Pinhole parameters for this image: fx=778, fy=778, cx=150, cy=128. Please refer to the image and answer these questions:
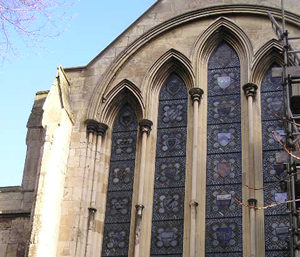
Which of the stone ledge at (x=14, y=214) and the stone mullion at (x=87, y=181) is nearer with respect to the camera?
the stone mullion at (x=87, y=181)

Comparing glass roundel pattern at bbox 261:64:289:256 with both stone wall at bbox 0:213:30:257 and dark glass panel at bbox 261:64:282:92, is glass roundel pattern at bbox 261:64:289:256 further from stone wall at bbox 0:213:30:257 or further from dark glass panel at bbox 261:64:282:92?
stone wall at bbox 0:213:30:257

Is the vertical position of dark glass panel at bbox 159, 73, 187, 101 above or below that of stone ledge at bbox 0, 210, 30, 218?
above

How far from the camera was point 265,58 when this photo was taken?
15414 mm

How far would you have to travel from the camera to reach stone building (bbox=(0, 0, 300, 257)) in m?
14.0

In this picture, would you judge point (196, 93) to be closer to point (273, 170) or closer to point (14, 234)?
point (273, 170)

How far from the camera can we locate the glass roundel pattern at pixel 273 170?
13561 mm

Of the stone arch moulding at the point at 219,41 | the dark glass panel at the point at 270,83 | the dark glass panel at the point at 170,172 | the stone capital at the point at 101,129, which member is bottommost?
the dark glass panel at the point at 170,172

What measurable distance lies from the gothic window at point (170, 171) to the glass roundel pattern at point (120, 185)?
1.81 ft

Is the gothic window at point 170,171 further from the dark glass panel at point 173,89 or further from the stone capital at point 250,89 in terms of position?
the stone capital at point 250,89

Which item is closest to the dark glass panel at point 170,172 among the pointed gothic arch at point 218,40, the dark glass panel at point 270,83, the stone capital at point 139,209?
the stone capital at point 139,209

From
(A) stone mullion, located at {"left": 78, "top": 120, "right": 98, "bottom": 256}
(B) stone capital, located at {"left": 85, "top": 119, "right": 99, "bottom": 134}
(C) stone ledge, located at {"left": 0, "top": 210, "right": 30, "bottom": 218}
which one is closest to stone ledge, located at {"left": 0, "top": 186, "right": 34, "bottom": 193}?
(C) stone ledge, located at {"left": 0, "top": 210, "right": 30, "bottom": 218}

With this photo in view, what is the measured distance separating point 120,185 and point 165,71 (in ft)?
8.61

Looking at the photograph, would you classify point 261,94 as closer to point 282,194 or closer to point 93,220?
point 282,194

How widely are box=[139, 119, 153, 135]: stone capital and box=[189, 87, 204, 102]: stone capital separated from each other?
99cm
